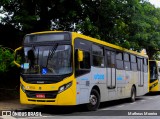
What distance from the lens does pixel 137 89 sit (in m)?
20.8

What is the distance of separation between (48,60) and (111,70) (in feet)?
14.8

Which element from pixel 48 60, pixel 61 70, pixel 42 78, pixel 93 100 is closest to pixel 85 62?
pixel 61 70

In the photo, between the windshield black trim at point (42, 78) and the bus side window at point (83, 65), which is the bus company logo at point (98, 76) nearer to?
the bus side window at point (83, 65)

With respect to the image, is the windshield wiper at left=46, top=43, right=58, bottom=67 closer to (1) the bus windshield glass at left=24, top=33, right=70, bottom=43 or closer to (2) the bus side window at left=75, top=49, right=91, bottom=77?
(1) the bus windshield glass at left=24, top=33, right=70, bottom=43

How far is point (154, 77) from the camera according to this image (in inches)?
1058

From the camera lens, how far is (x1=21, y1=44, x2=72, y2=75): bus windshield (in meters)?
12.6

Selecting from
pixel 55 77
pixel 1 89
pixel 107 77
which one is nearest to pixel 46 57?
pixel 55 77

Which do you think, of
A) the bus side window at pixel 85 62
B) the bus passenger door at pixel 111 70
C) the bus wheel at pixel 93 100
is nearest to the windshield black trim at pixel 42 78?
the bus side window at pixel 85 62

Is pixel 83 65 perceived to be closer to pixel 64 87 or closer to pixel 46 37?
pixel 64 87

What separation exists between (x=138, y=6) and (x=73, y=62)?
9.30 m

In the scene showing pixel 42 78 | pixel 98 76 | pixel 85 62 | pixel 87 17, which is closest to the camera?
pixel 42 78

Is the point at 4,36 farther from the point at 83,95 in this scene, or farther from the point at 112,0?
the point at 83,95

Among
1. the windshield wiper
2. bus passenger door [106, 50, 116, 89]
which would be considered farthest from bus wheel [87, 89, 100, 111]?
the windshield wiper

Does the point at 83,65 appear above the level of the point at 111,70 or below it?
above
